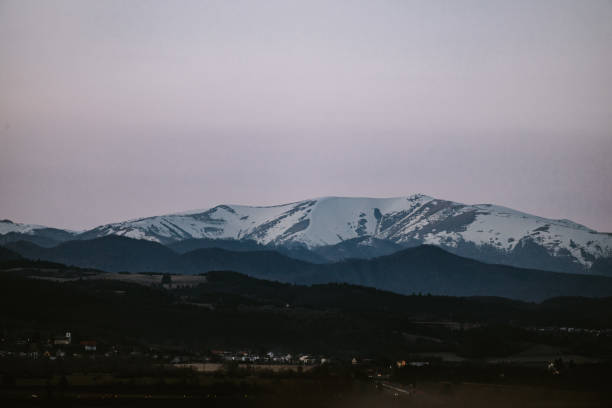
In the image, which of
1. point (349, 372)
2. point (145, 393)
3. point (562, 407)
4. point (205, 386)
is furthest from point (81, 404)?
point (349, 372)

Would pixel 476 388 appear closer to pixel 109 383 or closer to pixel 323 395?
pixel 323 395

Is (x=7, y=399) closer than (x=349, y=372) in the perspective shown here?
Yes

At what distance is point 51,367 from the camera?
18862 centimetres

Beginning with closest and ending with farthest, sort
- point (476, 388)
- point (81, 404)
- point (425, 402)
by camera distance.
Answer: point (81, 404), point (425, 402), point (476, 388)

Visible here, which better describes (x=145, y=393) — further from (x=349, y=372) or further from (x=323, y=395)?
(x=349, y=372)

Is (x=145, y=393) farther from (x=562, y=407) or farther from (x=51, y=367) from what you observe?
(x=562, y=407)

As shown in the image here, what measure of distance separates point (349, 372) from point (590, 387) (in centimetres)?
4078

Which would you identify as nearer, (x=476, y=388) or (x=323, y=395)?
(x=323, y=395)

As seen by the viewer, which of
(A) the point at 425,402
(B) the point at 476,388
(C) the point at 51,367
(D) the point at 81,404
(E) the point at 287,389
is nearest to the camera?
(D) the point at 81,404

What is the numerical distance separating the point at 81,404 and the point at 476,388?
62631mm

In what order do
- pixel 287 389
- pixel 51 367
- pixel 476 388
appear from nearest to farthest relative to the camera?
pixel 287 389 < pixel 476 388 < pixel 51 367

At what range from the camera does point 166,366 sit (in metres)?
198

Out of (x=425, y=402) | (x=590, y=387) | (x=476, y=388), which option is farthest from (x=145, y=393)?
(x=590, y=387)

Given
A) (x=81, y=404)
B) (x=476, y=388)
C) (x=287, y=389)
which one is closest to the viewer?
(x=81, y=404)
